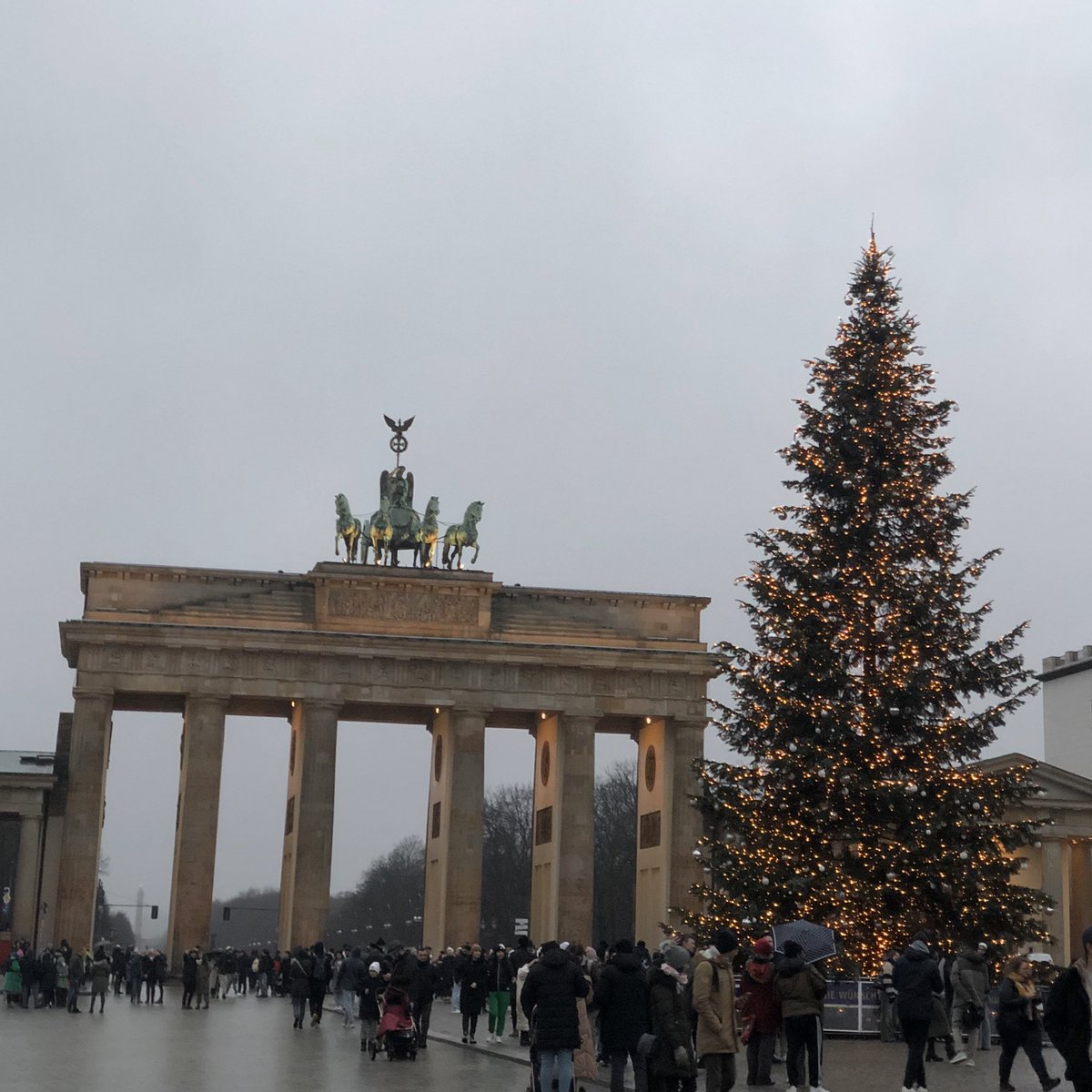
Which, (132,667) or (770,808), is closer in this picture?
(770,808)

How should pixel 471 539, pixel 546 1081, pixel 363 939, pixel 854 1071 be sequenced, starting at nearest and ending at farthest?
pixel 546 1081 < pixel 854 1071 < pixel 471 539 < pixel 363 939

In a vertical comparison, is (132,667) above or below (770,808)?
above

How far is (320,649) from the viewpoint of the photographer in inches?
2709

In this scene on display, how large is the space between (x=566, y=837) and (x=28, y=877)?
2020cm

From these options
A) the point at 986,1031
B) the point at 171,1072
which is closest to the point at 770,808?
the point at 986,1031

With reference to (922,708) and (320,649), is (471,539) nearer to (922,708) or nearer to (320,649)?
(320,649)

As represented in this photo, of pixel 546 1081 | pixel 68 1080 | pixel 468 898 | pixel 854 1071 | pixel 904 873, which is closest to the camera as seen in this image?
pixel 546 1081

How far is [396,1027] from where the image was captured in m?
28.5

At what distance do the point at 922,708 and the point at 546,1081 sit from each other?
44.5 feet

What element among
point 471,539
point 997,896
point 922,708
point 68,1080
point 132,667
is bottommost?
point 68,1080

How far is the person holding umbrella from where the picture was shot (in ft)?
64.4

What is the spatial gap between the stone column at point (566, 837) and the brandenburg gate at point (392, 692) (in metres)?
0.08

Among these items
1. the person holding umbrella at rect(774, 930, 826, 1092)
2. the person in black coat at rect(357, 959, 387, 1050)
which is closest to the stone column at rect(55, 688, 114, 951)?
the person in black coat at rect(357, 959, 387, 1050)

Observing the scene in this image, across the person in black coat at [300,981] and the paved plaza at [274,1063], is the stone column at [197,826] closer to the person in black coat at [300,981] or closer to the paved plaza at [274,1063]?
the paved plaza at [274,1063]
